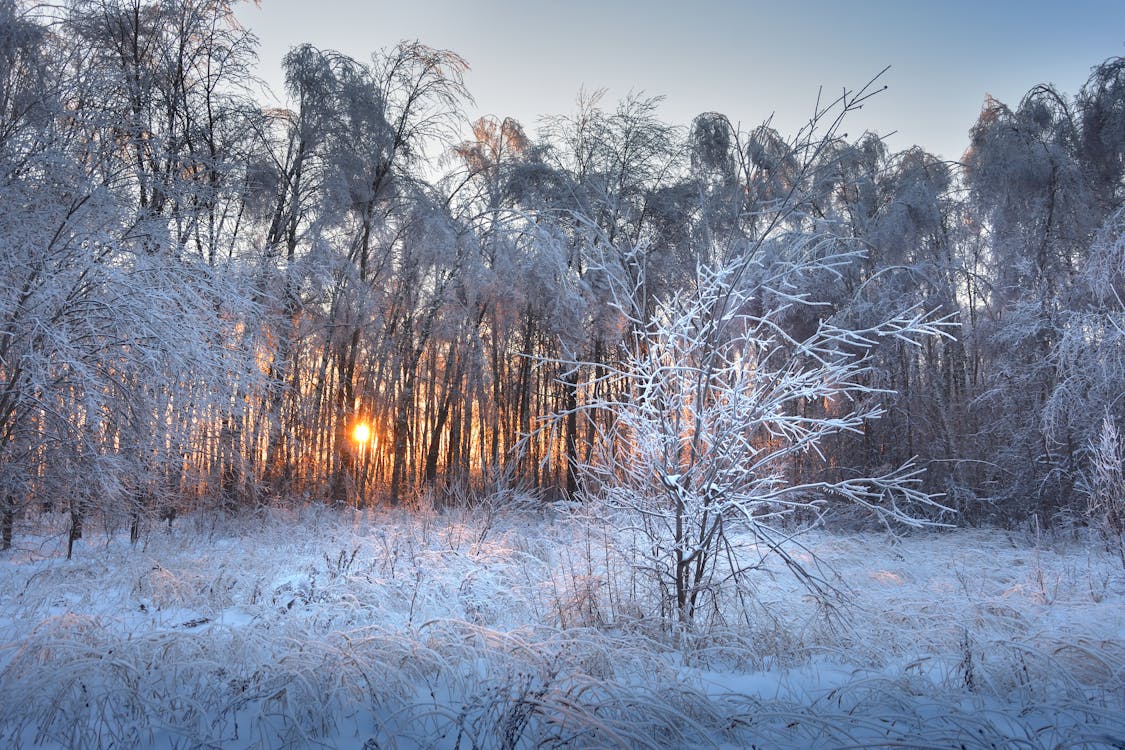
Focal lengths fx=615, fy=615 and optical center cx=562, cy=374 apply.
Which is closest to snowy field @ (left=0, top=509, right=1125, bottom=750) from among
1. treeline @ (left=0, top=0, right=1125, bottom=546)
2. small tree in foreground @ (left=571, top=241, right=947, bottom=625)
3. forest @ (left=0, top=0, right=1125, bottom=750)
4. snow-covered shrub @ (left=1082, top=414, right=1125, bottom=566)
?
forest @ (left=0, top=0, right=1125, bottom=750)

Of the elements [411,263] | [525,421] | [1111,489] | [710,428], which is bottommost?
[1111,489]

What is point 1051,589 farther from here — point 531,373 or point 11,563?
point 531,373

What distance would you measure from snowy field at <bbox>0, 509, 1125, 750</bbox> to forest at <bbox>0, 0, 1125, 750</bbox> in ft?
0.10

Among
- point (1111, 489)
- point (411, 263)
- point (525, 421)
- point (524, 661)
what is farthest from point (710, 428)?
point (525, 421)

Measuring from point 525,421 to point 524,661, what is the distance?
13660mm

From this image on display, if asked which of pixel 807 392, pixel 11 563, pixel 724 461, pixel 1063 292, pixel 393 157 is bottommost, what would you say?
pixel 11 563

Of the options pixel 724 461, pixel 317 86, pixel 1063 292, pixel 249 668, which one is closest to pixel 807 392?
pixel 724 461

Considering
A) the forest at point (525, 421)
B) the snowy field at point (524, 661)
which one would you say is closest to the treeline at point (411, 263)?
the forest at point (525, 421)

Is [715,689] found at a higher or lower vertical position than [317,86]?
lower

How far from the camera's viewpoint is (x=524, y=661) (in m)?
3.29

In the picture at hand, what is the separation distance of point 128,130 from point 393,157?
6513 mm

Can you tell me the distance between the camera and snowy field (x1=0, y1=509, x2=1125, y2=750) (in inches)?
98.7

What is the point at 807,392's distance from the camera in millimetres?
3809

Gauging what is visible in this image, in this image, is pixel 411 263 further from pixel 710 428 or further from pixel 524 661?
pixel 524 661
